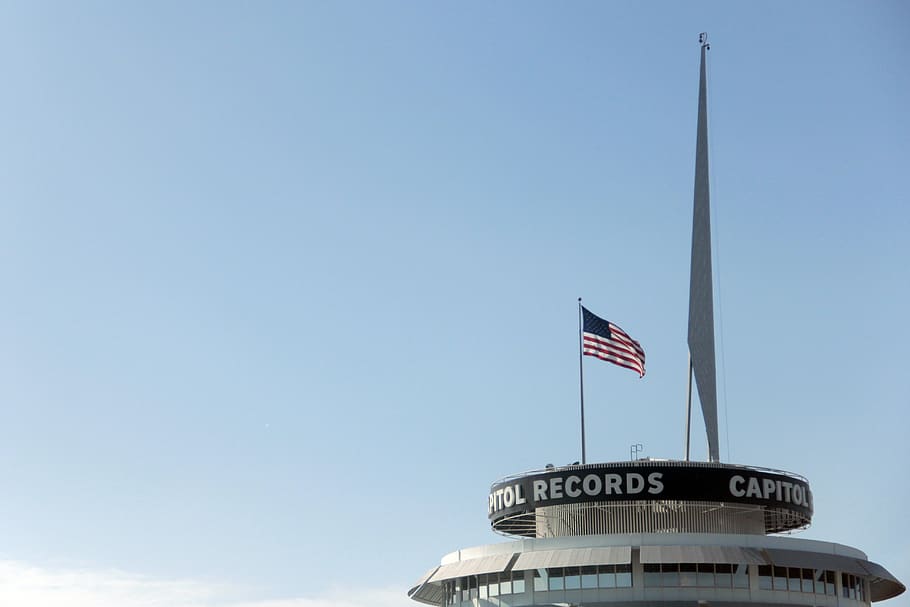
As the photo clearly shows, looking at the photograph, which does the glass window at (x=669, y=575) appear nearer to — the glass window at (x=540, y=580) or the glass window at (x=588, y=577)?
the glass window at (x=588, y=577)

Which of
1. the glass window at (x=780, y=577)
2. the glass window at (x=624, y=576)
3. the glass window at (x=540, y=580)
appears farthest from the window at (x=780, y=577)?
the glass window at (x=540, y=580)

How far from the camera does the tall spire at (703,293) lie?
9688 cm

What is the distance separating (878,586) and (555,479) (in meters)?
23.2

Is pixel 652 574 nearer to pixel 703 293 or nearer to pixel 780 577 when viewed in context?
pixel 780 577

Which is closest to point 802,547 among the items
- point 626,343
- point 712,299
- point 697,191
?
point 626,343

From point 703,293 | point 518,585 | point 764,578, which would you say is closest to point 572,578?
point 518,585

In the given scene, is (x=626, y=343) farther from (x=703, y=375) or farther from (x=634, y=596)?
(x=634, y=596)

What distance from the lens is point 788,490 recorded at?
85.9 m

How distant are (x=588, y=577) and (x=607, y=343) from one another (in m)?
17.1

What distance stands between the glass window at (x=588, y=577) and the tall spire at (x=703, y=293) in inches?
635

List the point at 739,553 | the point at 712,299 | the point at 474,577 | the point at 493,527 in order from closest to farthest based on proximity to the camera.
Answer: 1. the point at 739,553
2. the point at 474,577
3. the point at 493,527
4. the point at 712,299

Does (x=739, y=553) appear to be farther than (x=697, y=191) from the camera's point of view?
→ No

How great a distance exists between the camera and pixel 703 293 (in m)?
102

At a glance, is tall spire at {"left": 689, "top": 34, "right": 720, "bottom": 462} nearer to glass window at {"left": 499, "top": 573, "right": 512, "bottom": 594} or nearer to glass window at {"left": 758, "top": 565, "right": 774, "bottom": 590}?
glass window at {"left": 758, "top": 565, "right": 774, "bottom": 590}
